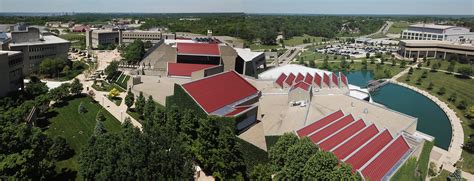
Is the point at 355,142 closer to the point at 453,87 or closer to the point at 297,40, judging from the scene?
the point at 453,87

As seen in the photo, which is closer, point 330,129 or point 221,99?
point 330,129

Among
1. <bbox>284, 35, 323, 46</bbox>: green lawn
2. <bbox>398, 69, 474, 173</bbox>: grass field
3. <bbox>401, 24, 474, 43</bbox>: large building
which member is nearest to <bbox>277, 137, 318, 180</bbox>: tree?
<bbox>398, 69, 474, 173</bbox>: grass field

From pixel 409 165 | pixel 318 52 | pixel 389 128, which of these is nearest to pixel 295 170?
pixel 409 165

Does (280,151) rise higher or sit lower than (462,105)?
higher

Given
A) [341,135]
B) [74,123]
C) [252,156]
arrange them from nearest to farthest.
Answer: [341,135] → [252,156] → [74,123]

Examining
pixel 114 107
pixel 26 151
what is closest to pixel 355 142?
pixel 26 151

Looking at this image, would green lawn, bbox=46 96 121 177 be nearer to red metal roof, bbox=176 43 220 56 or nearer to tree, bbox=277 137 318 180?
red metal roof, bbox=176 43 220 56

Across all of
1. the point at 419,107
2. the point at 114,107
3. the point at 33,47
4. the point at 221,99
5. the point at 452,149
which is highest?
the point at 33,47
